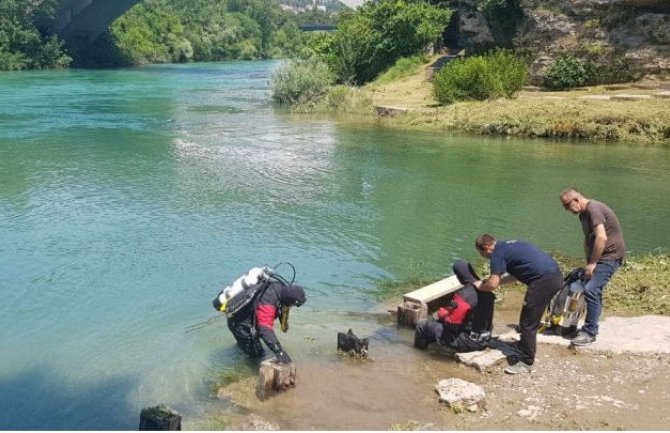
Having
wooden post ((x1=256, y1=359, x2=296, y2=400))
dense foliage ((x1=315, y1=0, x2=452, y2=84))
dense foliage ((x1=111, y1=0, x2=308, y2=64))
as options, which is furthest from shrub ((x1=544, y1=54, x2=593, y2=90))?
dense foliage ((x1=111, y1=0, x2=308, y2=64))

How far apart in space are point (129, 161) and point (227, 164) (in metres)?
3.47

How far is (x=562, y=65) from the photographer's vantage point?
33.5 metres

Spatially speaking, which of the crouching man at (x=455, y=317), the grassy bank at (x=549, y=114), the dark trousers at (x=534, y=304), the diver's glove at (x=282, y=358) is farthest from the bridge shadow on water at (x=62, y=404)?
the grassy bank at (x=549, y=114)

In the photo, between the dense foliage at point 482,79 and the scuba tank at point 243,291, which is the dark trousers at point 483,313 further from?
the dense foliage at point 482,79

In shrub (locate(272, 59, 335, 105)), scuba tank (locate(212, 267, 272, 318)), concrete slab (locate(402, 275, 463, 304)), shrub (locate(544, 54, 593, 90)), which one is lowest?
concrete slab (locate(402, 275, 463, 304))

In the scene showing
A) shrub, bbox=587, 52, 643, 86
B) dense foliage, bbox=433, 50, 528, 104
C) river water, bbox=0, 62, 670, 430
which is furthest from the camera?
shrub, bbox=587, 52, 643, 86

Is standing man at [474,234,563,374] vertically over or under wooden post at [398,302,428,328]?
over

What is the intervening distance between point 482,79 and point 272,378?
26.4 m

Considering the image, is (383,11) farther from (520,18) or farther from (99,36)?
(99,36)

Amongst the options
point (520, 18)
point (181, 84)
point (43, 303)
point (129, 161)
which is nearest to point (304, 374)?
point (43, 303)

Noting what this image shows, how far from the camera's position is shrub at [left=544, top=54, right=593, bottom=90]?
3328 centimetres

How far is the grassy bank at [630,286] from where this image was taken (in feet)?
32.8

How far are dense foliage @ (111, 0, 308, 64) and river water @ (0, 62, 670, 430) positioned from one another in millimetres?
66359

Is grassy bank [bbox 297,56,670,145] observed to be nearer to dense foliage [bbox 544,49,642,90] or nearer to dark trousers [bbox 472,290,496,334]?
dense foliage [bbox 544,49,642,90]
